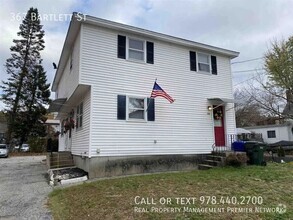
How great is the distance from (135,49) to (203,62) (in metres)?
3.91

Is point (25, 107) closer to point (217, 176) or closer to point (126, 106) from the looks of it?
point (126, 106)

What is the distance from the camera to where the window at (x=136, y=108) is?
9.79 metres

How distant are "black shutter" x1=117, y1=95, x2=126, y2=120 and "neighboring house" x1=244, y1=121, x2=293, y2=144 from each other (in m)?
24.5

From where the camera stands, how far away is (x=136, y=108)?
32.6 ft

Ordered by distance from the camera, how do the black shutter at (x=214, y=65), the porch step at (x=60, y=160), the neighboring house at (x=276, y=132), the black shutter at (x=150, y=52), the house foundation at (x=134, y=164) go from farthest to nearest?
1. the neighboring house at (x=276, y=132)
2. the black shutter at (x=214, y=65)
3. the porch step at (x=60, y=160)
4. the black shutter at (x=150, y=52)
5. the house foundation at (x=134, y=164)

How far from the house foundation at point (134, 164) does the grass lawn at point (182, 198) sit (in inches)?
58.6

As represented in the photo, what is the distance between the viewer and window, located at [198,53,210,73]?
1193cm

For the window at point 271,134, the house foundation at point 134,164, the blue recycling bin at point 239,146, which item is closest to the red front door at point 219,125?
the blue recycling bin at point 239,146

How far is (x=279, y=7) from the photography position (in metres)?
14.9

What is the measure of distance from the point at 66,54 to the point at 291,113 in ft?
70.8

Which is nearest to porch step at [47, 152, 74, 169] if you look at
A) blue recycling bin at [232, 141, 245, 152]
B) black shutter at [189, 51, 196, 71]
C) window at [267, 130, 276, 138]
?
black shutter at [189, 51, 196, 71]

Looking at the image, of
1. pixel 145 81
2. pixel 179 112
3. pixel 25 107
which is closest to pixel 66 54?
pixel 145 81

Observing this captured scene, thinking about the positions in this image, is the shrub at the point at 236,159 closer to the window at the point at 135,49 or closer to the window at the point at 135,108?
the window at the point at 135,108

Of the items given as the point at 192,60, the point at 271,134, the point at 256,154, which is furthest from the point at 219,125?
the point at 271,134
